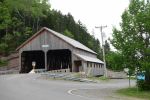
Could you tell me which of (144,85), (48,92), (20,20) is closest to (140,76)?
(144,85)

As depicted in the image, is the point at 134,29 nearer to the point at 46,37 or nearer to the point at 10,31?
the point at 46,37

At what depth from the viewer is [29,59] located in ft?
237

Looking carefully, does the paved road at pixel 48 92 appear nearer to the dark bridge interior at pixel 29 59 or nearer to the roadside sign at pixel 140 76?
the roadside sign at pixel 140 76

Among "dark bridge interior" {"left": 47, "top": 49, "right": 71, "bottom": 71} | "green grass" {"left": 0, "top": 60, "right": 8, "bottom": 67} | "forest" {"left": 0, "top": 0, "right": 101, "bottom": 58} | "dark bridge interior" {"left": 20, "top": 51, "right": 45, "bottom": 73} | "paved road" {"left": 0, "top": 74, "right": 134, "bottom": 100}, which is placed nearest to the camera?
"paved road" {"left": 0, "top": 74, "right": 134, "bottom": 100}

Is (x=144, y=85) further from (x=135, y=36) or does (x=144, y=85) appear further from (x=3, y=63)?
(x=3, y=63)

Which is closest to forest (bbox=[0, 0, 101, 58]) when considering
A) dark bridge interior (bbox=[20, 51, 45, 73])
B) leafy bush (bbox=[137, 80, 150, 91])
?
dark bridge interior (bbox=[20, 51, 45, 73])

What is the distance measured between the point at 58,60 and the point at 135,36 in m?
44.9

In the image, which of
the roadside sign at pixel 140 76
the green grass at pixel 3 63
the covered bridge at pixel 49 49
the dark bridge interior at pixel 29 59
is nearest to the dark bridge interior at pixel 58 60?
the covered bridge at pixel 49 49

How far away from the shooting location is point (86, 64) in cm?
6444

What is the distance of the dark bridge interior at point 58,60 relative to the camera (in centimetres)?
7344

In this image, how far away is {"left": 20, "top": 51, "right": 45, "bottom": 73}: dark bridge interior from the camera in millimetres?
68644

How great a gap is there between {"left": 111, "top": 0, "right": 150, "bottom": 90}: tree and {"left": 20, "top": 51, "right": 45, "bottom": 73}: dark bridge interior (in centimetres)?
3662

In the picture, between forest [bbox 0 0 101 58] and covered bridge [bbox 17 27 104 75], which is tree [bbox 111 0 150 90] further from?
forest [bbox 0 0 101 58]

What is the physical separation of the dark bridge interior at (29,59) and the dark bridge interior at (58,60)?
1774 mm
